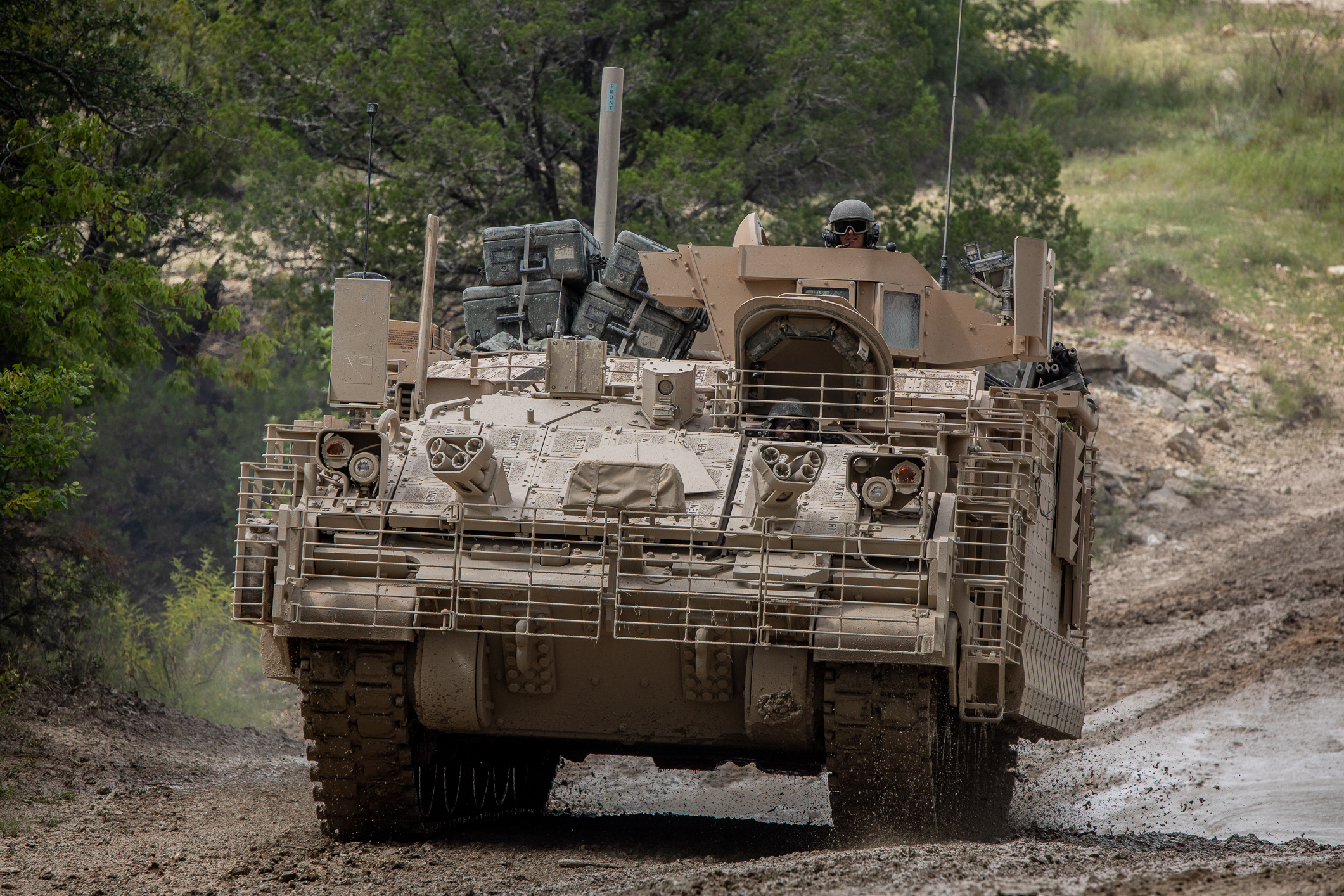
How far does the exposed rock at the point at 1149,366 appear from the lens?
24453 millimetres

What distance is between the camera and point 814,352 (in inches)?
368

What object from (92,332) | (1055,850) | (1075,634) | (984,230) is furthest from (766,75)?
(1055,850)

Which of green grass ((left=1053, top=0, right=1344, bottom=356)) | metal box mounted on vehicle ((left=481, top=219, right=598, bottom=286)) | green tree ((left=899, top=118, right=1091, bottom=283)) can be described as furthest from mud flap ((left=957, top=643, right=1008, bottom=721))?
green grass ((left=1053, top=0, right=1344, bottom=356))

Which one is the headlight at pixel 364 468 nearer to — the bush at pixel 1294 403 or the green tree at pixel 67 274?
the green tree at pixel 67 274

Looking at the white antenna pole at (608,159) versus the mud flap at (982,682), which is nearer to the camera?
the mud flap at (982,682)

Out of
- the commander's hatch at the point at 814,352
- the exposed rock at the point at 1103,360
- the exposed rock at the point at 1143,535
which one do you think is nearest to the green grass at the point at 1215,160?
the exposed rock at the point at 1103,360

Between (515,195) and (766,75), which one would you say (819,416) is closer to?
(515,195)

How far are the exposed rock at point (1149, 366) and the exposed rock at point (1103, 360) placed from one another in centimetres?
16

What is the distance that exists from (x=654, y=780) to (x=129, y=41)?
8.97 m

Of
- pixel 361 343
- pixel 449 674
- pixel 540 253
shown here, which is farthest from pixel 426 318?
pixel 540 253

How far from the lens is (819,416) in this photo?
8.48 m

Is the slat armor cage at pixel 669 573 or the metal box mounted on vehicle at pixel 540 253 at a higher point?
the metal box mounted on vehicle at pixel 540 253

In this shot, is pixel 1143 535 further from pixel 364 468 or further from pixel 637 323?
pixel 364 468

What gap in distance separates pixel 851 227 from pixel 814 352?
9.16 ft
